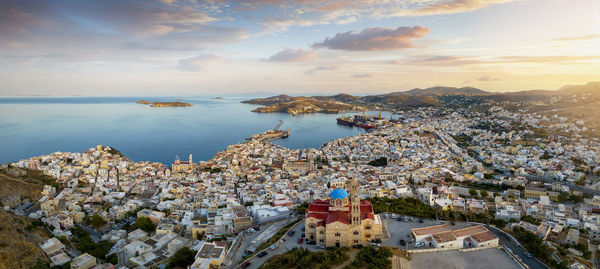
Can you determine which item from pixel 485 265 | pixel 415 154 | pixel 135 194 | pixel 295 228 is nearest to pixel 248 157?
pixel 135 194

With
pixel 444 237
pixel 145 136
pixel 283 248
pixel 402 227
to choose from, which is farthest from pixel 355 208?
pixel 145 136

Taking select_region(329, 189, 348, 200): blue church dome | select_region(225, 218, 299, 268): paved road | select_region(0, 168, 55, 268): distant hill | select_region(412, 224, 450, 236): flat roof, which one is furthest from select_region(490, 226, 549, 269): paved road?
select_region(0, 168, 55, 268): distant hill

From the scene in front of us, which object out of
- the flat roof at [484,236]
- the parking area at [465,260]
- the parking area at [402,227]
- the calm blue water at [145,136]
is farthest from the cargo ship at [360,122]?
the parking area at [465,260]

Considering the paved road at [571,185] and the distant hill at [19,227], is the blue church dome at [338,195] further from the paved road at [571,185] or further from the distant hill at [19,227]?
the paved road at [571,185]

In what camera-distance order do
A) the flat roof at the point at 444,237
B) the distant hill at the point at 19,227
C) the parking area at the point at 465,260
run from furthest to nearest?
the distant hill at the point at 19,227, the flat roof at the point at 444,237, the parking area at the point at 465,260

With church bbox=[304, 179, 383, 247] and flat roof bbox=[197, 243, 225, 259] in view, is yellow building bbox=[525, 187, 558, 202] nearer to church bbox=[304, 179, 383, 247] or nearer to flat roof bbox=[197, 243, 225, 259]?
church bbox=[304, 179, 383, 247]

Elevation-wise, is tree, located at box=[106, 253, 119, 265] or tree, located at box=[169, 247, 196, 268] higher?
Answer: tree, located at box=[169, 247, 196, 268]

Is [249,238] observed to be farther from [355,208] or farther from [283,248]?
[355,208]
